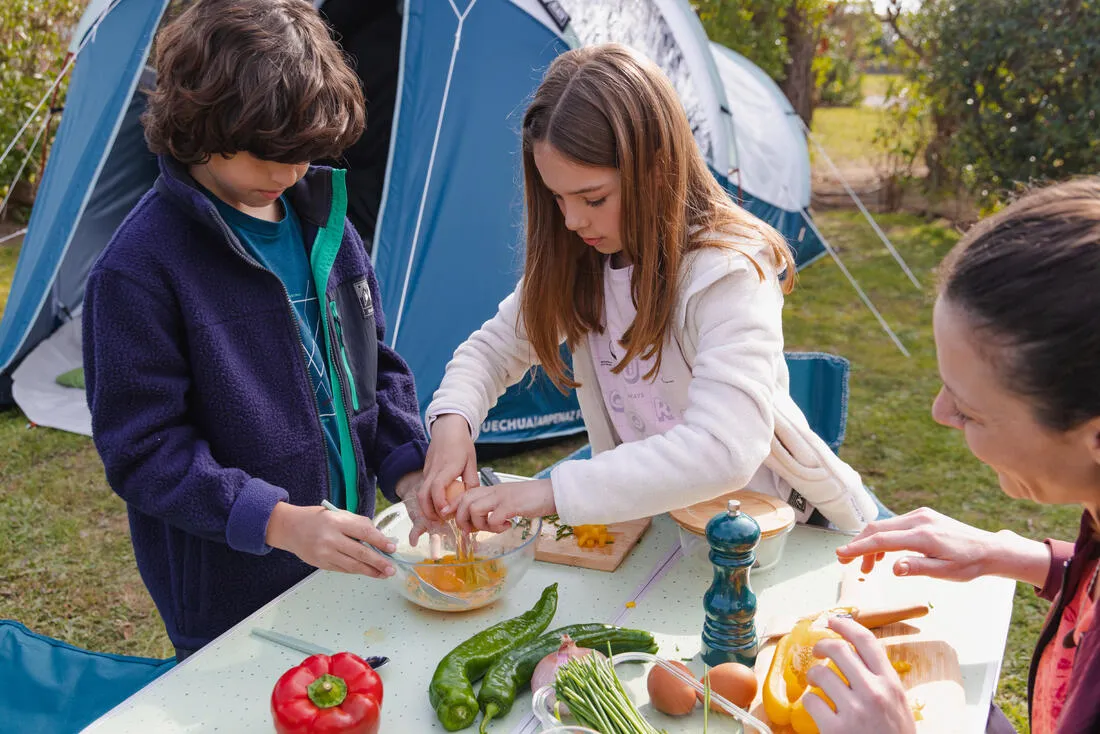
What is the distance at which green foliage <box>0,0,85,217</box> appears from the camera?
284 inches

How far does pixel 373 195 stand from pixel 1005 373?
442 cm

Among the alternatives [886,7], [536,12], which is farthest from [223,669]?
[886,7]

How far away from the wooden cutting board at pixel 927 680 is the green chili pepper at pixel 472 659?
32 centimetres

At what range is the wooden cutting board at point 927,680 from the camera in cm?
122

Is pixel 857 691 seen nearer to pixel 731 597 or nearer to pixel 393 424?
pixel 731 597

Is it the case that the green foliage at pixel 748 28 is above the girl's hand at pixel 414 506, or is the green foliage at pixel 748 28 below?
above

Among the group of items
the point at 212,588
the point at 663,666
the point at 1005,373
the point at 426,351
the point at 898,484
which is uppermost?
the point at 1005,373

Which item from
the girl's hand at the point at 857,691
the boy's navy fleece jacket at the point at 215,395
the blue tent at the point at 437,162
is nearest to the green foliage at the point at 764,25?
the blue tent at the point at 437,162

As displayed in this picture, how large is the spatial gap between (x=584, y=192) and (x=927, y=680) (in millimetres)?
934

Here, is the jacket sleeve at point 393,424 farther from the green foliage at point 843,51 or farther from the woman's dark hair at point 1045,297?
the green foliage at point 843,51

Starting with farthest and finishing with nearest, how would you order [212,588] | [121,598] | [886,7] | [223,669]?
[886,7] < [121,598] < [212,588] < [223,669]

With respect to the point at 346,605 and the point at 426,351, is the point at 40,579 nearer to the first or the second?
the point at 426,351

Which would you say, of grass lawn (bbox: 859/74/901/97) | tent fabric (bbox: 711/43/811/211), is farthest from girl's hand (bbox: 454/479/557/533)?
grass lawn (bbox: 859/74/901/97)

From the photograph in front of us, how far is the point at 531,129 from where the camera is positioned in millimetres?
1770
